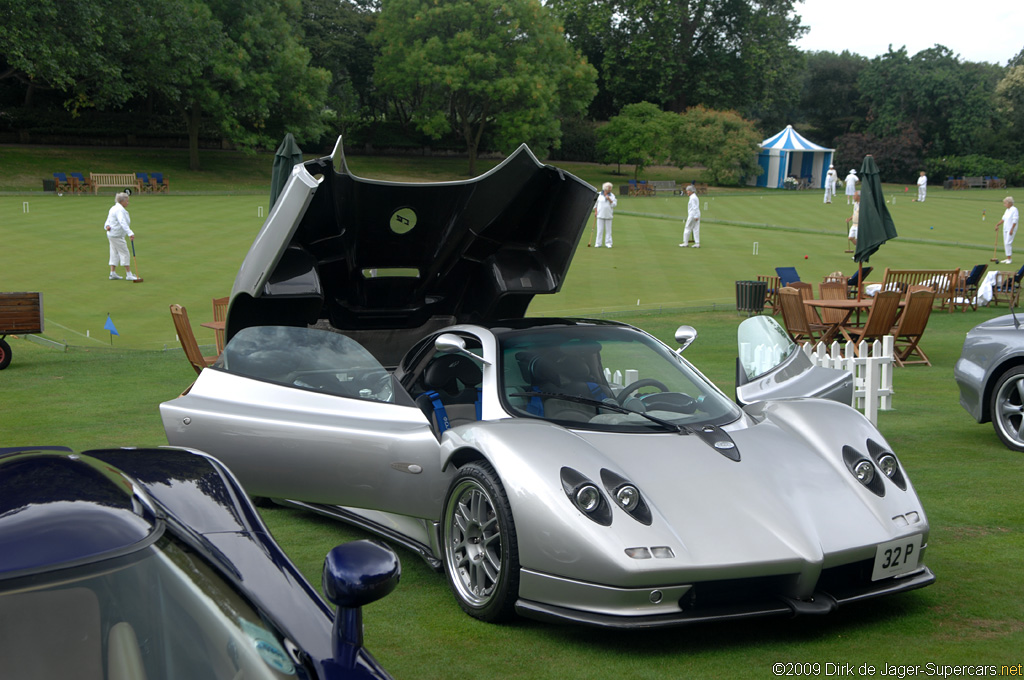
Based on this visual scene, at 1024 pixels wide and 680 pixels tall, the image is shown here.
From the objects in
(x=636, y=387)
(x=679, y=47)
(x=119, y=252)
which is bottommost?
(x=119, y=252)

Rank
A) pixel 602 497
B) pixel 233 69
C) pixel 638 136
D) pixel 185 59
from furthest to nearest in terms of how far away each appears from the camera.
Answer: pixel 638 136 < pixel 233 69 < pixel 185 59 < pixel 602 497

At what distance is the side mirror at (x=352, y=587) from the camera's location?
2426mm

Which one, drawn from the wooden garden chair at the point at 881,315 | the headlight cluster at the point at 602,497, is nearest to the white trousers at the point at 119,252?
the wooden garden chair at the point at 881,315

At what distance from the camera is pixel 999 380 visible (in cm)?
799

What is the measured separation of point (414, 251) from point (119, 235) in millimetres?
15522

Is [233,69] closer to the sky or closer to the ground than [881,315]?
closer to the sky

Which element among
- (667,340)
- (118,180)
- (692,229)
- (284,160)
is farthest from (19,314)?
(118,180)

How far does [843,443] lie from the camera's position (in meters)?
4.93

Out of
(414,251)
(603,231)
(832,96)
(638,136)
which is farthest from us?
(832,96)

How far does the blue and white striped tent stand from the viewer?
6994 cm

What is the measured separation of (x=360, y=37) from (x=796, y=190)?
33.7m

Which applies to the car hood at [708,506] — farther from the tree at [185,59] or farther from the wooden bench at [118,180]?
the tree at [185,59]

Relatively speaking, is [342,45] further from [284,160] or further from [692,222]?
[284,160]

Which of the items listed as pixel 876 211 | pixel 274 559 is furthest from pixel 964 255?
pixel 274 559
